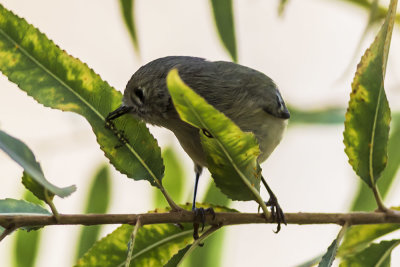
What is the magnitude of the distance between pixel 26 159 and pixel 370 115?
0.44m

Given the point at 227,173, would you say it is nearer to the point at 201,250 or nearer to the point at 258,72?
the point at 201,250

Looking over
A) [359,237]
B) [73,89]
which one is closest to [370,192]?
[359,237]

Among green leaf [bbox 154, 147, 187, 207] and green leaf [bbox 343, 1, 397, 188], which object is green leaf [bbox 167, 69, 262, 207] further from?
green leaf [bbox 154, 147, 187, 207]

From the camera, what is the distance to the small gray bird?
115 cm

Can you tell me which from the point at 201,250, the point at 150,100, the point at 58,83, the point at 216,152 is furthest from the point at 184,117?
the point at 201,250

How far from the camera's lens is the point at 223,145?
0.71 meters

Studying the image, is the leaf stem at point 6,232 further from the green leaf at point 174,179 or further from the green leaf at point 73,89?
the green leaf at point 174,179

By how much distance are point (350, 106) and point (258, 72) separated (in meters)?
0.58

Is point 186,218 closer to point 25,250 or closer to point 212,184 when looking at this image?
point 212,184

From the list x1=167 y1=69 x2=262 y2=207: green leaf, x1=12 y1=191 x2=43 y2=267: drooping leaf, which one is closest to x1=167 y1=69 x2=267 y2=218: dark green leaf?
x1=167 y1=69 x2=262 y2=207: green leaf

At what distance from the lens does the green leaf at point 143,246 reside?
2.58ft

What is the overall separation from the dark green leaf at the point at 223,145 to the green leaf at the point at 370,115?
15cm

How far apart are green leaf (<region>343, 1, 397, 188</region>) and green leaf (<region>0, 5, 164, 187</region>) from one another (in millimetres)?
268

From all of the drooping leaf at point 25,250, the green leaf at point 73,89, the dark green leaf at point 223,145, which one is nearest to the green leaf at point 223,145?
the dark green leaf at point 223,145
